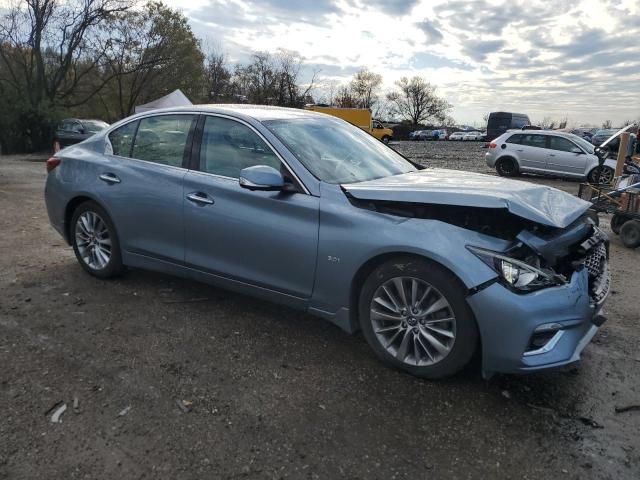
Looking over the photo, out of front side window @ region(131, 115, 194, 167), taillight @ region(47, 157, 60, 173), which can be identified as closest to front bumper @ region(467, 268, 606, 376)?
front side window @ region(131, 115, 194, 167)

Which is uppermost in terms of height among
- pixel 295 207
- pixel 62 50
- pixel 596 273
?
pixel 62 50

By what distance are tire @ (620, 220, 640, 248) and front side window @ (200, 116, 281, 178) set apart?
5.87m

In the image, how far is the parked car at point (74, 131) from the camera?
70.0ft

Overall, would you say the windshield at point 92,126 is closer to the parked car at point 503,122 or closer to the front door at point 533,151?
the front door at point 533,151

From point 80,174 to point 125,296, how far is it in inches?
47.6

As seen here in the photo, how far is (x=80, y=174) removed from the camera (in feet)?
15.3

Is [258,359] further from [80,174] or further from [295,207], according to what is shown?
[80,174]

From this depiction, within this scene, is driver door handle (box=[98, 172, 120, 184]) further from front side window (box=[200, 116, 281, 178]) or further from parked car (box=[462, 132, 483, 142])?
parked car (box=[462, 132, 483, 142])

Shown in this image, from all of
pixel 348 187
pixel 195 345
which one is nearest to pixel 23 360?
pixel 195 345

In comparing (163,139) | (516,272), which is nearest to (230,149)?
(163,139)

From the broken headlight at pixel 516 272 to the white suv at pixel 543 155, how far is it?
14179 millimetres

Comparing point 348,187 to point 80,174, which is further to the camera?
point 80,174

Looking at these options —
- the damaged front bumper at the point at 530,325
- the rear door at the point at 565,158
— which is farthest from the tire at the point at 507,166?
the damaged front bumper at the point at 530,325

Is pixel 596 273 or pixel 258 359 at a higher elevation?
pixel 596 273
